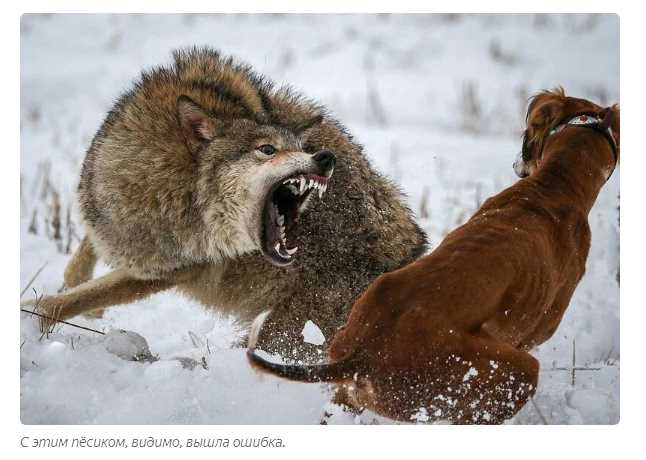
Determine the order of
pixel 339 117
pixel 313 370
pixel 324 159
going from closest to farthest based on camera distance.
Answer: pixel 313 370, pixel 324 159, pixel 339 117

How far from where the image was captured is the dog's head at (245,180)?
12.6ft

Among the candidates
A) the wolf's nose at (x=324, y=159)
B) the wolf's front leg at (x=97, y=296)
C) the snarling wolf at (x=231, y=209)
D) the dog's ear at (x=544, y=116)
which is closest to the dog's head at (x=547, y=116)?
the dog's ear at (x=544, y=116)

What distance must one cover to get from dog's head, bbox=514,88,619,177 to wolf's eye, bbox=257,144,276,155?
145cm

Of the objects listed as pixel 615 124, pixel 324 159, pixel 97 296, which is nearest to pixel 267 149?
pixel 324 159

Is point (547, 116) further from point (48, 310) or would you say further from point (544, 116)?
point (48, 310)

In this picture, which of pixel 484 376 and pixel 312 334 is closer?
pixel 484 376

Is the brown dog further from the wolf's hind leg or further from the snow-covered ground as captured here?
the wolf's hind leg

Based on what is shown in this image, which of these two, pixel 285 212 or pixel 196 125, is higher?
pixel 196 125

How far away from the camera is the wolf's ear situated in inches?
155

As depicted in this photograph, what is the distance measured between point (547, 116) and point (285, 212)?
1570 millimetres

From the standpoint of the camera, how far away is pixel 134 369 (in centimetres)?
382

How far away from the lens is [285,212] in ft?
13.3

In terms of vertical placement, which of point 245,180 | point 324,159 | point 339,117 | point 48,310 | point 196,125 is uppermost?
point 339,117

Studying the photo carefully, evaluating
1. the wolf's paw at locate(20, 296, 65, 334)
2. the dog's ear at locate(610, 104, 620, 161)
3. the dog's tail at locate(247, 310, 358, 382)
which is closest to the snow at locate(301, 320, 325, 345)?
the dog's tail at locate(247, 310, 358, 382)
